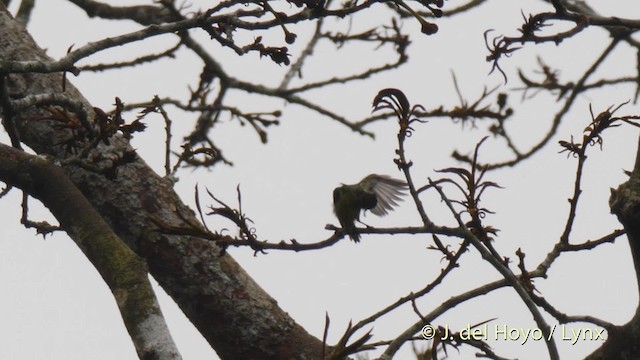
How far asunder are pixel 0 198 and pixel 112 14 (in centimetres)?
210

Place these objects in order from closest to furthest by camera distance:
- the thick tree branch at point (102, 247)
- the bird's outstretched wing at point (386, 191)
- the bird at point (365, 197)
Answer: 1. the thick tree branch at point (102, 247)
2. the bird at point (365, 197)
3. the bird's outstretched wing at point (386, 191)

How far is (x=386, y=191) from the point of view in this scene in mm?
3836

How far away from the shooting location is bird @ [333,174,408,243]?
3.24 meters

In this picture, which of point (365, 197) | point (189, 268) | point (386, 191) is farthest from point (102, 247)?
point (386, 191)

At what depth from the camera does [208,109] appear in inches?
200

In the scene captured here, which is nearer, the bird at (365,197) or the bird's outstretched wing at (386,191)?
the bird at (365,197)

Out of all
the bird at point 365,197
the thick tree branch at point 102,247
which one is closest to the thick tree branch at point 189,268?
the thick tree branch at point 102,247

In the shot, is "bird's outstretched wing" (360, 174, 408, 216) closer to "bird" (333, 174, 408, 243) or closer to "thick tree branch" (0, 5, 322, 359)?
"bird" (333, 174, 408, 243)

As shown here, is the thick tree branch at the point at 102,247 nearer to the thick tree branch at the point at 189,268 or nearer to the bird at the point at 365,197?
the thick tree branch at the point at 189,268

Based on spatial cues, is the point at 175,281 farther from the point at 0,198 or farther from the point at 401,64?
the point at 401,64

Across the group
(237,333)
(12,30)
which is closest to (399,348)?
(237,333)

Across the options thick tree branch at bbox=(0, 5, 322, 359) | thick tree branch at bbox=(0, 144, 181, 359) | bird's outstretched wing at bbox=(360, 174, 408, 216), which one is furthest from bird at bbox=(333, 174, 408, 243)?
thick tree branch at bbox=(0, 144, 181, 359)

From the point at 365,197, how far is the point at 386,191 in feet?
1.69

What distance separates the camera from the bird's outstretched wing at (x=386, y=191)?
3.71m
